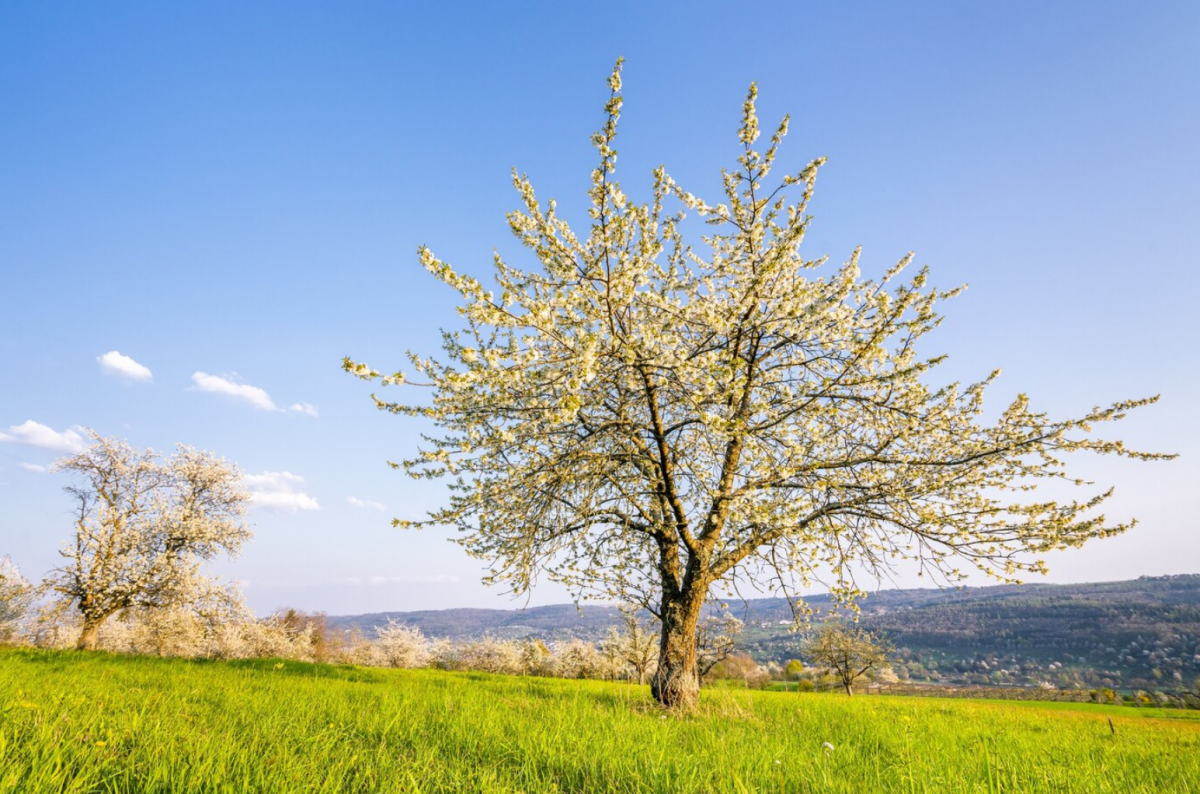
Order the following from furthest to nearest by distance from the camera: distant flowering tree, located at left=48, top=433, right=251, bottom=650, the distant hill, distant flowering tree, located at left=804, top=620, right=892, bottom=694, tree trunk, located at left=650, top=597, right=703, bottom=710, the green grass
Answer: the distant hill
distant flowering tree, located at left=804, top=620, right=892, bottom=694
distant flowering tree, located at left=48, top=433, right=251, bottom=650
tree trunk, located at left=650, top=597, right=703, bottom=710
the green grass

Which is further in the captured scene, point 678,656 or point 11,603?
point 11,603

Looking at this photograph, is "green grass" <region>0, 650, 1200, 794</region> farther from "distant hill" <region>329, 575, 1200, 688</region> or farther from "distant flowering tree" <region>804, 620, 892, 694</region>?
"distant hill" <region>329, 575, 1200, 688</region>

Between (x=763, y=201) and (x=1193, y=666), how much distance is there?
587 feet

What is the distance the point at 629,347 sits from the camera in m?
7.62

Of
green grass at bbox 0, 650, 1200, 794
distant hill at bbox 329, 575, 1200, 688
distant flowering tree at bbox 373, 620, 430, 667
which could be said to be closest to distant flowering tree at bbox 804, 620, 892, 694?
distant flowering tree at bbox 373, 620, 430, 667

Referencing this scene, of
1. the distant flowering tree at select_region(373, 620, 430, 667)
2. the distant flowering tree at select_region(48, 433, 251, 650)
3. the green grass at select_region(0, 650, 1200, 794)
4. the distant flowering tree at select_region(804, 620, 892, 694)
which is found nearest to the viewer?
the green grass at select_region(0, 650, 1200, 794)

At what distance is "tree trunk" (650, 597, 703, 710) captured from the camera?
30.7 feet

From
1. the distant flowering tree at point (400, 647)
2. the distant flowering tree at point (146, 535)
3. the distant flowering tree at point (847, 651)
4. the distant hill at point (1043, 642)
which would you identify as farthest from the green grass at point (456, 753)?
the distant hill at point (1043, 642)

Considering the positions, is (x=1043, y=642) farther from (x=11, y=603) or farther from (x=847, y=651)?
(x=11, y=603)

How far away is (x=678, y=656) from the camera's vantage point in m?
9.70

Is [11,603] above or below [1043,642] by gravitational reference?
above

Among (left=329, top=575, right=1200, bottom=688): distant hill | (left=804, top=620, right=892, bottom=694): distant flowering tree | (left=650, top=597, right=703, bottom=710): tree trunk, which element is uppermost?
(left=650, top=597, right=703, bottom=710): tree trunk

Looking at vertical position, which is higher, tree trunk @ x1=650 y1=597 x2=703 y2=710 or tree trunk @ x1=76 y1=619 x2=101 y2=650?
tree trunk @ x1=650 y1=597 x2=703 y2=710

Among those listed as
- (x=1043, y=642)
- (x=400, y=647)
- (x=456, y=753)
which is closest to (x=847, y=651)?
(x=400, y=647)
